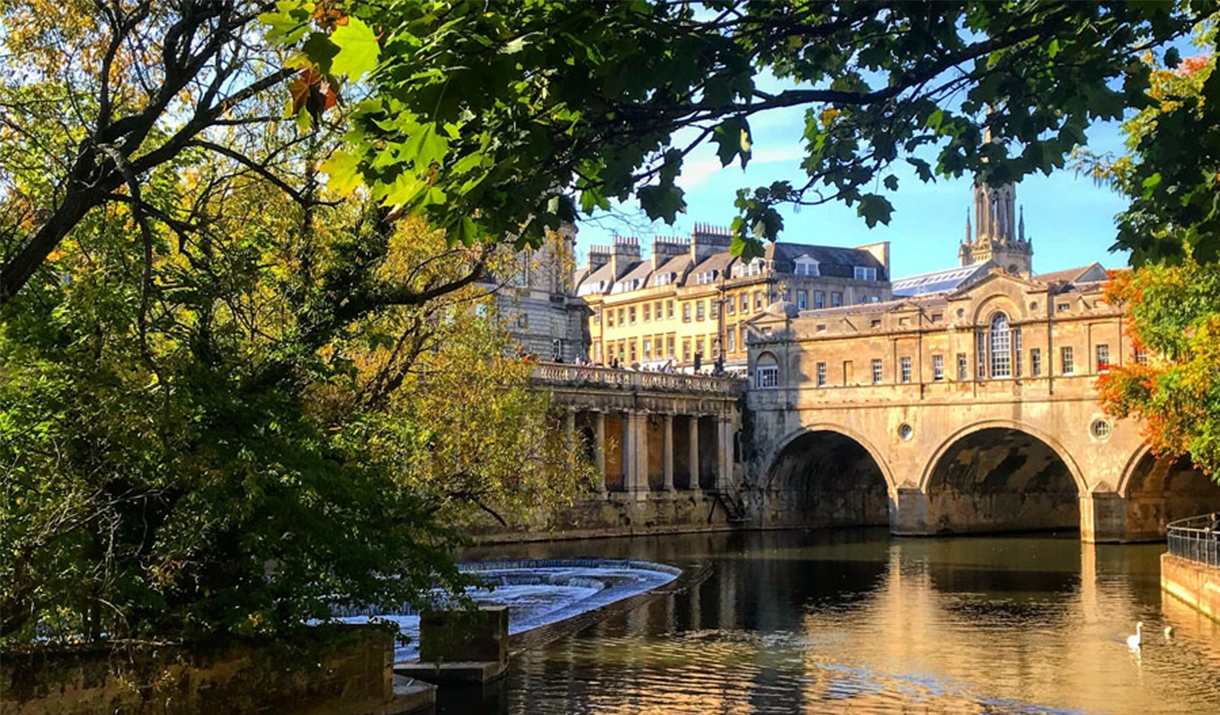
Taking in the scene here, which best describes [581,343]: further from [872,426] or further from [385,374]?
[385,374]

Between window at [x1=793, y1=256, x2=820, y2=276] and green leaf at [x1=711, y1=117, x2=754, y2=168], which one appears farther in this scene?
window at [x1=793, y1=256, x2=820, y2=276]

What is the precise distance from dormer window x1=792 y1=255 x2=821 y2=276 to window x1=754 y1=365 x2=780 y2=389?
3108 cm

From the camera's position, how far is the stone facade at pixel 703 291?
296 ft

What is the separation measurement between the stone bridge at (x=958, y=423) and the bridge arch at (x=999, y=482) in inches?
3.3

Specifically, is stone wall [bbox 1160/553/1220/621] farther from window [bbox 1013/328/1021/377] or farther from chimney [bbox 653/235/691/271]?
chimney [bbox 653/235/691/271]

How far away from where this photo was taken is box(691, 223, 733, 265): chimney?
96562 mm

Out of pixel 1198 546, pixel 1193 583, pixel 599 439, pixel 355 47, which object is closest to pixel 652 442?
pixel 599 439

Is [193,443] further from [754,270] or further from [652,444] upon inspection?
[754,270]

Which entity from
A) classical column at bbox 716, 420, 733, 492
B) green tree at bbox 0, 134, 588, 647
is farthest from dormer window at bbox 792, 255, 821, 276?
green tree at bbox 0, 134, 588, 647

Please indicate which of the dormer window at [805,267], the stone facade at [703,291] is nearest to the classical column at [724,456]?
the stone facade at [703,291]

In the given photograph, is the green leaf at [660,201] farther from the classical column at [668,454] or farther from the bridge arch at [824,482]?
the bridge arch at [824,482]

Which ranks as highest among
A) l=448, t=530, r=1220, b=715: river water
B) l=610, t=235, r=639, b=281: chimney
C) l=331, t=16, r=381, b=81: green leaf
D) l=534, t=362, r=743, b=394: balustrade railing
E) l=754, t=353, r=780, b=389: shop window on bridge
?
l=610, t=235, r=639, b=281: chimney

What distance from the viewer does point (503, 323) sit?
2589 centimetres

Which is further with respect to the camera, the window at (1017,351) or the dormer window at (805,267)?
the dormer window at (805,267)
